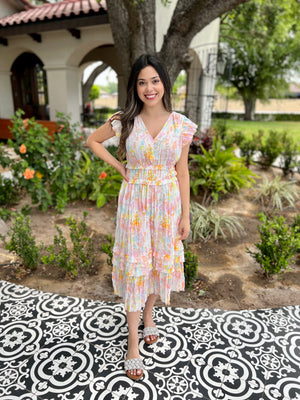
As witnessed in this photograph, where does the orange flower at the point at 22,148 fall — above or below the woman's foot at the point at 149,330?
above

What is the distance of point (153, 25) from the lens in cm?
326

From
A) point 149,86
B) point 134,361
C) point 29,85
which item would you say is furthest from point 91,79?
point 134,361

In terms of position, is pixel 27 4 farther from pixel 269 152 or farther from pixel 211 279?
pixel 211 279

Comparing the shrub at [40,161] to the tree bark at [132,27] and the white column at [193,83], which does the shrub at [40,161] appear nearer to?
the tree bark at [132,27]

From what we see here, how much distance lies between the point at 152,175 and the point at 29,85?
30.7 ft

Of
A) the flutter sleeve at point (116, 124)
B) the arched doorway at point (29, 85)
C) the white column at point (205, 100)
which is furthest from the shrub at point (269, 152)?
the arched doorway at point (29, 85)

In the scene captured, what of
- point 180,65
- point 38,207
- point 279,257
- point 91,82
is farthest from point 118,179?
point 91,82

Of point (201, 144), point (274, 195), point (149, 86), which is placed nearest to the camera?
point (149, 86)

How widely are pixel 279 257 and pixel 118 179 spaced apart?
273cm

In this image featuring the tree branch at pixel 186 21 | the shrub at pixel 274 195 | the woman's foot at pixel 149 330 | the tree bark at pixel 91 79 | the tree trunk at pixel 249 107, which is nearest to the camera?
the woman's foot at pixel 149 330

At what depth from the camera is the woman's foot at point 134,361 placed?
5.72ft

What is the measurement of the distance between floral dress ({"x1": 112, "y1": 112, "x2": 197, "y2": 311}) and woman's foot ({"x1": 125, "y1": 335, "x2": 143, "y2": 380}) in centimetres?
26

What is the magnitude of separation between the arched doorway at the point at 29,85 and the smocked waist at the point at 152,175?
29.0ft

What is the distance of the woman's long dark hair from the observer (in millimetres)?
1570
